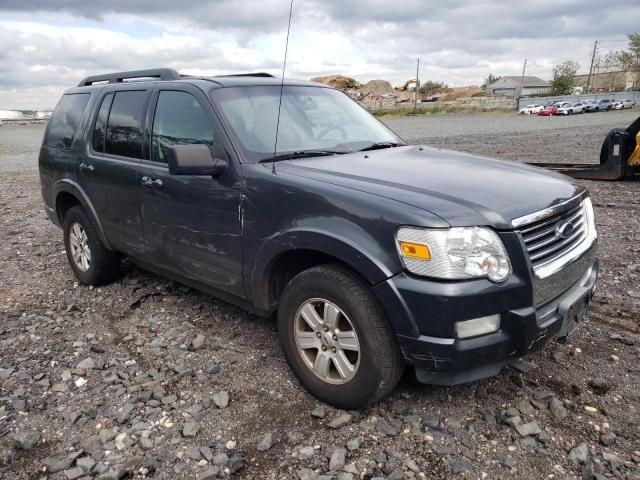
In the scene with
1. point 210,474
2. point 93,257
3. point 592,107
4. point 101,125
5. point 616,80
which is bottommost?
point 210,474

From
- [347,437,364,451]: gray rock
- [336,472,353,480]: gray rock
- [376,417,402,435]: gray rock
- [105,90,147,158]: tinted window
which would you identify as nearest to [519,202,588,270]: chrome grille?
[376,417,402,435]: gray rock

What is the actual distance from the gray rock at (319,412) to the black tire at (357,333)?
5 centimetres

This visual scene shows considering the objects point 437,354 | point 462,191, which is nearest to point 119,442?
point 437,354

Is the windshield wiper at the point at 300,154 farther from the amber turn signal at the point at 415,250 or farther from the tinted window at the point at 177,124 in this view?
the amber turn signal at the point at 415,250

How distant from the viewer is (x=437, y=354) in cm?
256

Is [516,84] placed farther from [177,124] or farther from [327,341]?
[327,341]

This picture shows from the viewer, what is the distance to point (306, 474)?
2.55 metres

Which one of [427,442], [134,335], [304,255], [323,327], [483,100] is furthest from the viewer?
[483,100]

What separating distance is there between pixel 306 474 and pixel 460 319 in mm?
1054

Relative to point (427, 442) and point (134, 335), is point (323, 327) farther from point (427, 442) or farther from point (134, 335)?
point (134, 335)

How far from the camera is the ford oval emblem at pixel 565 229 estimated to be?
2891mm

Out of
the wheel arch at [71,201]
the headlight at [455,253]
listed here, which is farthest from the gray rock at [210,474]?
the wheel arch at [71,201]

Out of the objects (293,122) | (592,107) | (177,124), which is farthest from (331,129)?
(592,107)

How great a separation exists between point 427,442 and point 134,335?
8.12 ft
